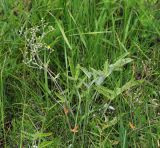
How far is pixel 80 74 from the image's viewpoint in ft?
8.02

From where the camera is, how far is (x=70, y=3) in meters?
2.71

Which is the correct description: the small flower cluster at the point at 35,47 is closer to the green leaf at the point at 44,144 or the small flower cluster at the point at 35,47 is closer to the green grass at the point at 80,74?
the green grass at the point at 80,74

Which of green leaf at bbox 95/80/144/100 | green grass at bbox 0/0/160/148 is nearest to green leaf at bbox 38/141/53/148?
green grass at bbox 0/0/160/148

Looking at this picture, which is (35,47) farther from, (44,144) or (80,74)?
(44,144)

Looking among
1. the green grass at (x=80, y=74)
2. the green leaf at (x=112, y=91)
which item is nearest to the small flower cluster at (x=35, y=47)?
the green grass at (x=80, y=74)

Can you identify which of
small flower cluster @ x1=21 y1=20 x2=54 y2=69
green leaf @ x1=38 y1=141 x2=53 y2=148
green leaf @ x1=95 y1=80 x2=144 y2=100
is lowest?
green leaf @ x1=38 y1=141 x2=53 y2=148

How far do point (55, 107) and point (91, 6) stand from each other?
26.3 inches

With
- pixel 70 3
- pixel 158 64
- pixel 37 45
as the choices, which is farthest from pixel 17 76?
pixel 158 64

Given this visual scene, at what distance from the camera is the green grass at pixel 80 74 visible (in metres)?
2.12

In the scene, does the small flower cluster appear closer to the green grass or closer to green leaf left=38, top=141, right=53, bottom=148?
the green grass

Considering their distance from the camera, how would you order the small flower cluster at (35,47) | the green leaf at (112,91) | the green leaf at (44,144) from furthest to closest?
1. the small flower cluster at (35,47)
2. the green leaf at (112,91)
3. the green leaf at (44,144)

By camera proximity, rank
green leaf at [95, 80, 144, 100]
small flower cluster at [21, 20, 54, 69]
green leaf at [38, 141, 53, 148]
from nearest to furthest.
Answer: green leaf at [38, 141, 53, 148], green leaf at [95, 80, 144, 100], small flower cluster at [21, 20, 54, 69]

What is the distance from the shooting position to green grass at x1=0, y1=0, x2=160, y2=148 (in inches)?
83.4

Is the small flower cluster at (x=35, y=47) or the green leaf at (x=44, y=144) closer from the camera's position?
the green leaf at (x=44, y=144)
